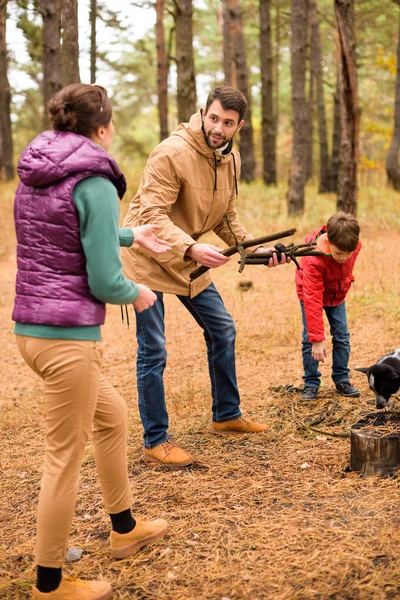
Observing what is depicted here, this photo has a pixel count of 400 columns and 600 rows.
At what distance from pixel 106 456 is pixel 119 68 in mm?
21938

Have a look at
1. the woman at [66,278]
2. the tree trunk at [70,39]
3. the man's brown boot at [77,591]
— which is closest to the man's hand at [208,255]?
the woman at [66,278]

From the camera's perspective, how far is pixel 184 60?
571 inches

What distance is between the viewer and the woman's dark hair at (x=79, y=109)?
275 centimetres

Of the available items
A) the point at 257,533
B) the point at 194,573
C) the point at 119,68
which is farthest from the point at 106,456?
the point at 119,68

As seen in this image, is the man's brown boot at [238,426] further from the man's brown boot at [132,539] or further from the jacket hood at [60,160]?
the jacket hood at [60,160]

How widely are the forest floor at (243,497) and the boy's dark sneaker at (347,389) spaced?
3.5 inches

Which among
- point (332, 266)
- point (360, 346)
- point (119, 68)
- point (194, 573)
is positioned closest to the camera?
point (194, 573)

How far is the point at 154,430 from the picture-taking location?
14.9 feet

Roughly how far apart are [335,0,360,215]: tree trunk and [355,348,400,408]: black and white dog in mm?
8077

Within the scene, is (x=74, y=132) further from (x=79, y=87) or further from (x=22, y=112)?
(x=22, y=112)

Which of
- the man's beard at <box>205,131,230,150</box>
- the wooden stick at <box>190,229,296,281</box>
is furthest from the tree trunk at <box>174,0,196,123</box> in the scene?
the wooden stick at <box>190,229,296,281</box>

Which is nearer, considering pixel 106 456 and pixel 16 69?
pixel 106 456

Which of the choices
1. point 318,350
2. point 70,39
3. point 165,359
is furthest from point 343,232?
point 70,39

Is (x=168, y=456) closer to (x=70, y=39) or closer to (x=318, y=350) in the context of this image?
(x=318, y=350)
